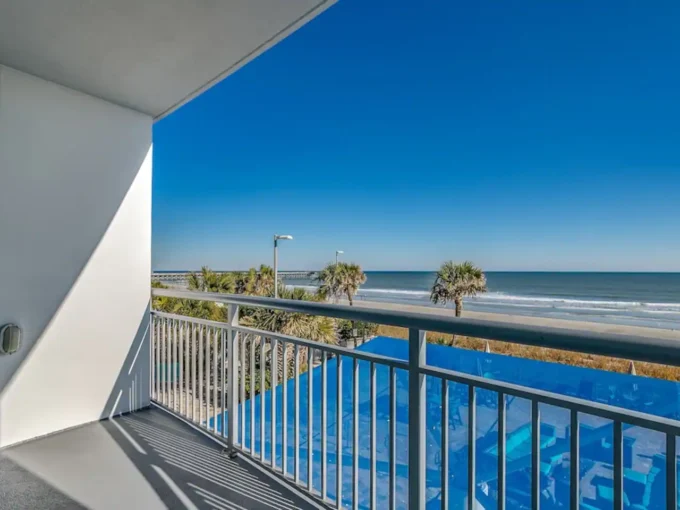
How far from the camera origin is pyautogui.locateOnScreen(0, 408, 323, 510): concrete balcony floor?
1.66 metres

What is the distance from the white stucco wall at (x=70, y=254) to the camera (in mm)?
2156

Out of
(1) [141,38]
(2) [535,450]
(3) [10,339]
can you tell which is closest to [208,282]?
(3) [10,339]

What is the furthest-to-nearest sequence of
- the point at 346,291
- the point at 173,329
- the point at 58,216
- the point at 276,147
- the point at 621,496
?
the point at 346,291 < the point at 276,147 < the point at 173,329 < the point at 58,216 < the point at 621,496

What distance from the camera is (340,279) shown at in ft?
53.4

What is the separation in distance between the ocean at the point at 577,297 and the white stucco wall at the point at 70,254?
54.6 ft

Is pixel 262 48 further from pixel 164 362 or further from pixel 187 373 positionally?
pixel 164 362

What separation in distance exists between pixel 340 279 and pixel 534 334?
15384 millimetres

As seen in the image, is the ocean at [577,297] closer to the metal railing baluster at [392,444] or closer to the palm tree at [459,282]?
the palm tree at [459,282]

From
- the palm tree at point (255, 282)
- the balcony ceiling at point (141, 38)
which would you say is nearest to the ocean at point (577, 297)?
the palm tree at point (255, 282)

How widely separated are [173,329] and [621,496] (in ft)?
8.69

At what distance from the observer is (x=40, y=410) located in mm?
2256

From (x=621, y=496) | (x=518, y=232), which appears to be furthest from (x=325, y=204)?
(x=621, y=496)

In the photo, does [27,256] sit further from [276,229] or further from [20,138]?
[276,229]

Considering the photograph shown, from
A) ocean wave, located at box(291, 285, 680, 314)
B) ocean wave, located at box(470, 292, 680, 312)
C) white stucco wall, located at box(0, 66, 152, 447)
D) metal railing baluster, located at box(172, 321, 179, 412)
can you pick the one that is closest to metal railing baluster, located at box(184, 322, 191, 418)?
metal railing baluster, located at box(172, 321, 179, 412)
